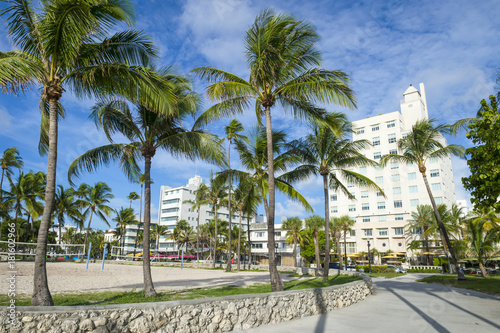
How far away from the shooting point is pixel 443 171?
6241 cm

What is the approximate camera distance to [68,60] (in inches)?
320

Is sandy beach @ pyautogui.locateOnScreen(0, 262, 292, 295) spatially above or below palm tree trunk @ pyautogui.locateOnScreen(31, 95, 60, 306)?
below

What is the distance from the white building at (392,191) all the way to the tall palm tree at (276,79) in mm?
55459

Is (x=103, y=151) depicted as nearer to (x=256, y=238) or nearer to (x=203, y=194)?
(x=203, y=194)

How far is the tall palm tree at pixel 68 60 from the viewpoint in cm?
745

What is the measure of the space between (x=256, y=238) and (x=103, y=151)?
219 ft

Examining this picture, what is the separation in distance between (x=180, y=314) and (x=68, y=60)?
6.89m

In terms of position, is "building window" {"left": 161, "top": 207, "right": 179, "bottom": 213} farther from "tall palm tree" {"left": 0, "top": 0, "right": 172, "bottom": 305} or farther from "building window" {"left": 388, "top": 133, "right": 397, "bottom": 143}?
"tall palm tree" {"left": 0, "top": 0, "right": 172, "bottom": 305}

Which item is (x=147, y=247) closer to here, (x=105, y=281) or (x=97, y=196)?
(x=105, y=281)

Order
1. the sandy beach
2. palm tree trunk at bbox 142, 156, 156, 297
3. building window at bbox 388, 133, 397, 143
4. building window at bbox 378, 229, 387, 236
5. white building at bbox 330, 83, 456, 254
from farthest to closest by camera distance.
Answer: building window at bbox 388, 133, 397, 143 → building window at bbox 378, 229, 387, 236 → white building at bbox 330, 83, 456, 254 → the sandy beach → palm tree trunk at bbox 142, 156, 156, 297

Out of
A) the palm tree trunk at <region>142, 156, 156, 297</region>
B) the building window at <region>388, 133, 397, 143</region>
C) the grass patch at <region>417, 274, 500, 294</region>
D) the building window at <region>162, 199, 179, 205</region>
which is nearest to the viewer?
the palm tree trunk at <region>142, 156, 156, 297</region>

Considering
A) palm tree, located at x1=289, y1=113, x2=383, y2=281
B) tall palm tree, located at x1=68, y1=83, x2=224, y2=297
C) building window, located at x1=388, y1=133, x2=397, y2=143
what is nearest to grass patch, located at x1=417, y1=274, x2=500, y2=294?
palm tree, located at x1=289, y1=113, x2=383, y2=281

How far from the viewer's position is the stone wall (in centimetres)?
556

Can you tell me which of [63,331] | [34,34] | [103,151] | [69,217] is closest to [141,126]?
[103,151]
